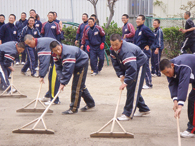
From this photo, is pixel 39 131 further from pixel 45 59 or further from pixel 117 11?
pixel 117 11

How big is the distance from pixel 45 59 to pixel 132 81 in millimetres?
1854

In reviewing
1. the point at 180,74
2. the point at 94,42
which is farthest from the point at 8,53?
the point at 180,74

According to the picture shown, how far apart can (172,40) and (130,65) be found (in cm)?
836

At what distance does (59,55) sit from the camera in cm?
540

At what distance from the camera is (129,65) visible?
4.83 meters

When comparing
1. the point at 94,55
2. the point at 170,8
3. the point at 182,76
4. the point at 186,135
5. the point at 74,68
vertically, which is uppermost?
the point at 170,8

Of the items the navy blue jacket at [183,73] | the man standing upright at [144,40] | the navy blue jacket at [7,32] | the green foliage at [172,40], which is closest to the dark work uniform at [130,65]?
the navy blue jacket at [183,73]

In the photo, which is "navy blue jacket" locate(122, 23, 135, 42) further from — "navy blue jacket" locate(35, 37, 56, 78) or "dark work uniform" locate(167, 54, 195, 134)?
"dark work uniform" locate(167, 54, 195, 134)

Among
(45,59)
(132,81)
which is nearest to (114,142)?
(132,81)

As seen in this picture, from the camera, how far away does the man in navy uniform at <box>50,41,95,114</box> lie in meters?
5.28

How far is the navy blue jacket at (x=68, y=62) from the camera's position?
5.28 metres

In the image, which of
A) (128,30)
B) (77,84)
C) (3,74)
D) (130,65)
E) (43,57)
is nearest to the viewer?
(130,65)

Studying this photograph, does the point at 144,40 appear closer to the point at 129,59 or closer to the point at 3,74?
the point at 129,59

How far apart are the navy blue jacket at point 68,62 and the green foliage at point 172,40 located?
24.8 ft
